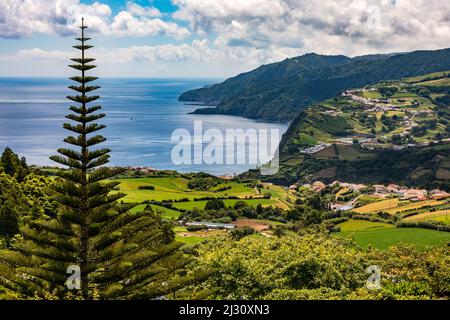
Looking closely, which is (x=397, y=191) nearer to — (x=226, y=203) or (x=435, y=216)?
(x=435, y=216)

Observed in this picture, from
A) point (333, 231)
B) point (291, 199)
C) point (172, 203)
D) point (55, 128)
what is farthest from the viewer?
point (55, 128)

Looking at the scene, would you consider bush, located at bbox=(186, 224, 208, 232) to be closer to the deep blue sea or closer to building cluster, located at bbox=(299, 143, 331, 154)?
the deep blue sea

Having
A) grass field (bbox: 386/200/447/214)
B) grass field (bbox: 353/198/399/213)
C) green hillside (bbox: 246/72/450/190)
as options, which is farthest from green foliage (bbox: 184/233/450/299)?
green hillside (bbox: 246/72/450/190)

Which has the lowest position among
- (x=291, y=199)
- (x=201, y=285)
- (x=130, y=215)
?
(x=291, y=199)

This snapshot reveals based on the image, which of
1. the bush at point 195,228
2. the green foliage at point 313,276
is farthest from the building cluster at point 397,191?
the green foliage at point 313,276

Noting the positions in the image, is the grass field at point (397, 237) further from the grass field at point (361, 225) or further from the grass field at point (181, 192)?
the grass field at point (181, 192)

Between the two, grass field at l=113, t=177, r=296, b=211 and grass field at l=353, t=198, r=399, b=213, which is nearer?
grass field at l=113, t=177, r=296, b=211
